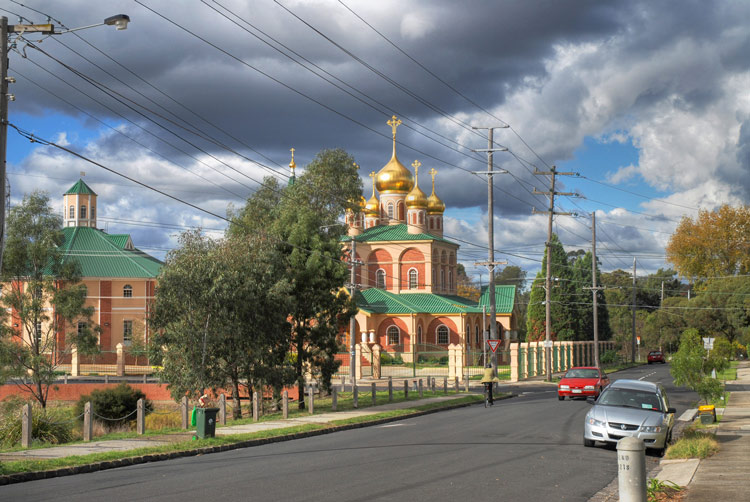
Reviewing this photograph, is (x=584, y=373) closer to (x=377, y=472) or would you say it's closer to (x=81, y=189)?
(x=377, y=472)

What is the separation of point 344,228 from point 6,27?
37.6 metres

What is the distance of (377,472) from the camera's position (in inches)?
515

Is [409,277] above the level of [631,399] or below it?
above

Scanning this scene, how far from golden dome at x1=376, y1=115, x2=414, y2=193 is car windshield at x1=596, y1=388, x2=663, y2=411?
62370 millimetres

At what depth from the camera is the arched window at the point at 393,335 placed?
2756 inches

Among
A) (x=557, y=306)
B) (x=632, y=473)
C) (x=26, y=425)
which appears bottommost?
(x=26, y=425)

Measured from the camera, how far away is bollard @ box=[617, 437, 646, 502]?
7.95 meters

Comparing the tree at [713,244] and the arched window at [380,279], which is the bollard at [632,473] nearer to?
the arched window at [380,279]

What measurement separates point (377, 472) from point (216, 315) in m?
15.0

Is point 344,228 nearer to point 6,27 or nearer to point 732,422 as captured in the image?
point 732,422

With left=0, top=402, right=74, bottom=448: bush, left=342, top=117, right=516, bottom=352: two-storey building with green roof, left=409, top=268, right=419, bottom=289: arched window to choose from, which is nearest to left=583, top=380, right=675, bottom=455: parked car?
left=0, top=402, right=74, bottom=448: bush

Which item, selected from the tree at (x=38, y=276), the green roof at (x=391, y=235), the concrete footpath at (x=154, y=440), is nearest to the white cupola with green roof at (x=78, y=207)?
the green roof at (x=391, y=235)

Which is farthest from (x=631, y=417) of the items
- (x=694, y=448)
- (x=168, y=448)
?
(x=168, y=448)

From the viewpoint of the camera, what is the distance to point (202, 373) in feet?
88.1
